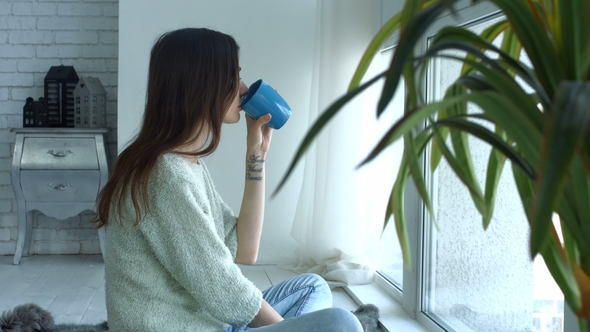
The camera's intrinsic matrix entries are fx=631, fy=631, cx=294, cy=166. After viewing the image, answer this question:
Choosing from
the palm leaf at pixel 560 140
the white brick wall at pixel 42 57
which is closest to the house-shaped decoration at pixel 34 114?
the white brick wall at pixel 42 57

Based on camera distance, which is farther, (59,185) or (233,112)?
(59,185)

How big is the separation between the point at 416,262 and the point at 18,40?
3.06 meters

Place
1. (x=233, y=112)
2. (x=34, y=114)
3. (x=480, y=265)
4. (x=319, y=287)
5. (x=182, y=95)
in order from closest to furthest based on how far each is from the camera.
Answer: (x=182, y=95) < (x=233, y=112) < (x=319, y=287) < (x=480, y=265) < (x=34, y=114)

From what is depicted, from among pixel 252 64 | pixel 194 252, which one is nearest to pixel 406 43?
pixel 194 252

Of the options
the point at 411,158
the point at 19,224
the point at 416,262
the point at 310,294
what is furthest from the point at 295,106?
the point at 411,158

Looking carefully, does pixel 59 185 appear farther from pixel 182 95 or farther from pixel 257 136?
pixel 182 95

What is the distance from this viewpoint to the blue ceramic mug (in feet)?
5.27

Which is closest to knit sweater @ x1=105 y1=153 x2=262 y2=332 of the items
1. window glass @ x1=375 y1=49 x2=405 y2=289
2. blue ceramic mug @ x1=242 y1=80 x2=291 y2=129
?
blue ceramic mug @ x1=242 y1=80 x2=291 y2=129

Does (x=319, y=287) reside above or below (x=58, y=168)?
below

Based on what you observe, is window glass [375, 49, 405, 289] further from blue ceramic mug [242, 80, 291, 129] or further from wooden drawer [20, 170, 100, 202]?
wooden drawer [20, 170, 100, 202]

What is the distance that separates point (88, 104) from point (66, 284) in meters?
1.18

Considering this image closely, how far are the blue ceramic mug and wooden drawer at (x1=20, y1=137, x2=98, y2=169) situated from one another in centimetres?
241

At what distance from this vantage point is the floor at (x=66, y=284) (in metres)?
2.76

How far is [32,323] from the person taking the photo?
2.30 metres
